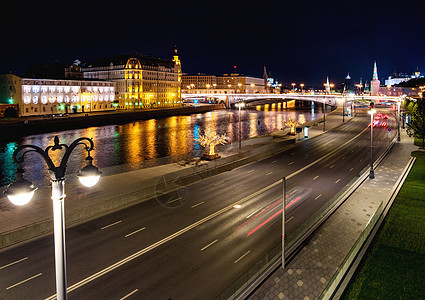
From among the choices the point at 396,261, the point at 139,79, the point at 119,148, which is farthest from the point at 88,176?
Answer: the point at 139,79

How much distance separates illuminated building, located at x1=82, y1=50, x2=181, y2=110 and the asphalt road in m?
103

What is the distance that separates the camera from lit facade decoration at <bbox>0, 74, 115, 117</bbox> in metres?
81.4

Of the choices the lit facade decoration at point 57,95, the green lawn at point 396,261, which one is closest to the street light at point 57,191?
the green lawn at point 396,261

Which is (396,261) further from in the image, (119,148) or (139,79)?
(139,79)

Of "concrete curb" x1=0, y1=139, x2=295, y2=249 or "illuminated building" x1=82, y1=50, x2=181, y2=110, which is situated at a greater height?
"illuminated building" x1=82, y1=50, x2=181, y2=110

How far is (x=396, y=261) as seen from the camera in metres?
13.6

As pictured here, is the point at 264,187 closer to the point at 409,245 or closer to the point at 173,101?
the point at 409,245

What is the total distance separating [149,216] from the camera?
18.6 m

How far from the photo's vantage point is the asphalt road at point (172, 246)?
12.0 meters

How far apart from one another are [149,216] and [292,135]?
36.5 metres

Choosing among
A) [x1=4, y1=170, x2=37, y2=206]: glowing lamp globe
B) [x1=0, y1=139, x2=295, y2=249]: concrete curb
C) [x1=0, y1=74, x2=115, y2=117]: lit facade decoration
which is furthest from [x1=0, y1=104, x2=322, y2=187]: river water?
[x1=4, y1=170, x2=37, y2=206]: glowing lamp globe

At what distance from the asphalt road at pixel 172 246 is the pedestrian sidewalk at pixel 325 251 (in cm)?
138

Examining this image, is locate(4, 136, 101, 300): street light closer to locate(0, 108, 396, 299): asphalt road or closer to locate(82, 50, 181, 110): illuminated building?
locate(0, 108, 396, 299): asphalt road

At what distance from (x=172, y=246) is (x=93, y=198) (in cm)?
773
